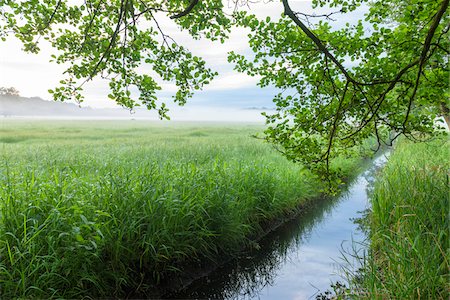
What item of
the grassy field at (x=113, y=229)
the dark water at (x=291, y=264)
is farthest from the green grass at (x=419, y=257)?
the grassy field at (x=113, y=229)

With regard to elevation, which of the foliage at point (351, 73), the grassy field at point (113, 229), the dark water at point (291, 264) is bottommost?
the dark water at point (291, 264)

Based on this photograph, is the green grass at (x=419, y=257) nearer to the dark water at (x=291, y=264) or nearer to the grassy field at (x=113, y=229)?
the dark water at (x=291, y=264)

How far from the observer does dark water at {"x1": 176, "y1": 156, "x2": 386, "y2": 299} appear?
5.22 metres

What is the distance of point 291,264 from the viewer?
20.5 ft

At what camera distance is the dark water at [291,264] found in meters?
5.22

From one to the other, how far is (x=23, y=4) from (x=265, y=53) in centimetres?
371

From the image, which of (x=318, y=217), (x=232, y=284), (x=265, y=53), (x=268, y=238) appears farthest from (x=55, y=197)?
(x=318, y=217)

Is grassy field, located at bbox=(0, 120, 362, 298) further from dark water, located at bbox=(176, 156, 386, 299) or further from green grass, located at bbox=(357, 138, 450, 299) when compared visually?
green grass, located at bbox=(357, 138, 450, 299)

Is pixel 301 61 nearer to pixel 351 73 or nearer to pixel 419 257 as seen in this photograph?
pixel 351 73

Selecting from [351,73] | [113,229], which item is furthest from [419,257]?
[113,229]

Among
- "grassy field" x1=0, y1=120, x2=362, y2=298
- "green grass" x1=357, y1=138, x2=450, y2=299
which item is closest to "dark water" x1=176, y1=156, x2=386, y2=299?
"grassy field" x1=0, y1=120, x2=362, y2=298

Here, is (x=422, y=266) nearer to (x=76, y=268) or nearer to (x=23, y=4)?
(x=76, y=268)

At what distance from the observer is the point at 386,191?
6.42 meters

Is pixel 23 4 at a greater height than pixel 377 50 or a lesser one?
greater
